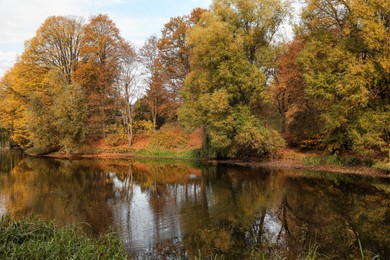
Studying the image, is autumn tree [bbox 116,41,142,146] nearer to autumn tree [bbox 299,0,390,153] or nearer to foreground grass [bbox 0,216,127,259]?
autumn tree [bbox 299,0,390,153]

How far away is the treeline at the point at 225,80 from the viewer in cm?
1923

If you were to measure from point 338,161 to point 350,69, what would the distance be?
609cm

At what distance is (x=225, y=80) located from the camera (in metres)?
23.6

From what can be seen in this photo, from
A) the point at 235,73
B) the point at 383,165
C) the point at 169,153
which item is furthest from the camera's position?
the point at 169,153

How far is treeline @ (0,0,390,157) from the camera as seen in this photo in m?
19.2

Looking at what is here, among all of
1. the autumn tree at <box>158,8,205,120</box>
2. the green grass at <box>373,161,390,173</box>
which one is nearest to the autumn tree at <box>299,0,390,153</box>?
the green grass at <box>373,161,390,173</box>

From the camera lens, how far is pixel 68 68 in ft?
124

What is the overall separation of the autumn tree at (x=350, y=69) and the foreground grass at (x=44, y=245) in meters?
16.1

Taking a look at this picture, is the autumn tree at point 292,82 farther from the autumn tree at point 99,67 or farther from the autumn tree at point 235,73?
the autumn tree at point 99,67

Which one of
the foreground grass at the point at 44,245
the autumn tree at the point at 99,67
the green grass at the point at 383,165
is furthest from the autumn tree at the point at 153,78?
the foreground grass at the point at 44,245

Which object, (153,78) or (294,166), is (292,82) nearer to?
(294,166)

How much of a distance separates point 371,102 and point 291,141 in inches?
Result: 310

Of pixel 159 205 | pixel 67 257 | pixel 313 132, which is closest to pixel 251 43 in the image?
pixel 313 132

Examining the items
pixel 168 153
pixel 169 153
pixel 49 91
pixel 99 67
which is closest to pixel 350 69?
pixel 169 153
